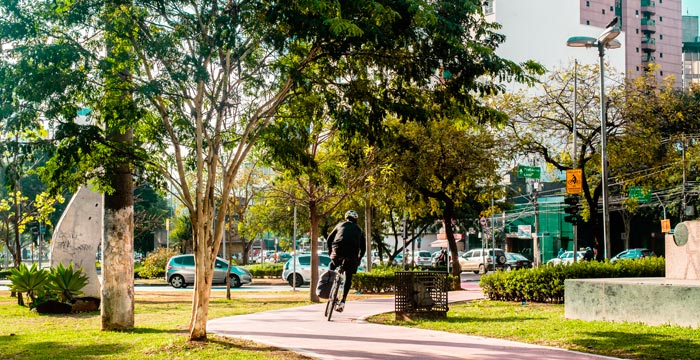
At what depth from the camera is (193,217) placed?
10203 millimetres

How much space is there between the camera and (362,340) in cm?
1032

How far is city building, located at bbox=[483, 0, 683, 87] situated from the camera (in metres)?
66.7

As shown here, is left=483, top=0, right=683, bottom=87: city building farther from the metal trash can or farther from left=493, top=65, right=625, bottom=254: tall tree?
the metal trash can

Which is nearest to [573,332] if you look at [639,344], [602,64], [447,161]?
[639,344]

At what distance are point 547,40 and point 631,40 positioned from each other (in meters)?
40.8

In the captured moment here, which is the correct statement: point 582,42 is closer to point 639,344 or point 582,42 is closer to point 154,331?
point 639,344

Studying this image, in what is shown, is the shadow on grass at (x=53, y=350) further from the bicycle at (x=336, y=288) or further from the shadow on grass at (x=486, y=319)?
the shadow on grass at (x=486, y=319)

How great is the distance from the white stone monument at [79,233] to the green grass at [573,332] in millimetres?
8935

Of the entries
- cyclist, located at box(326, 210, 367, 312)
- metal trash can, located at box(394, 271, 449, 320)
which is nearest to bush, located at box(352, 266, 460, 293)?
metal trash can, located at box(394, 271, 449, 320)

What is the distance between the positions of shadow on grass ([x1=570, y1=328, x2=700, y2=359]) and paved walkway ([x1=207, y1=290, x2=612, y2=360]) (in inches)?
23.5

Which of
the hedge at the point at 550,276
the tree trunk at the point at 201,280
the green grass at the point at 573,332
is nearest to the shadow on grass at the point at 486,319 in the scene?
the green grass at the point at 573,332

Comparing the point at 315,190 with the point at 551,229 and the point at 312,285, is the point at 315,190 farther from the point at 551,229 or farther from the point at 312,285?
the point at 551,229

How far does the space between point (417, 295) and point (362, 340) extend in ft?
10.1

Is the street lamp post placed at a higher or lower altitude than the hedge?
higher
